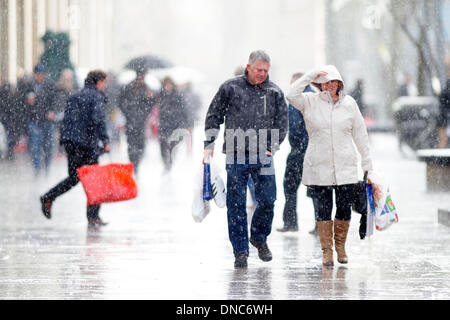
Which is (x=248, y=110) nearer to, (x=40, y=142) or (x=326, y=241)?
(x=326, y=241)

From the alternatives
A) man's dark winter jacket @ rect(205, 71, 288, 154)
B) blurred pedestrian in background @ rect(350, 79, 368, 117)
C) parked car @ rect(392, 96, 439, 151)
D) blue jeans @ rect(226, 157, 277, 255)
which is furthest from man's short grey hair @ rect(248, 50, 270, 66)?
parked car @ rect(392, 96, 439, 151)

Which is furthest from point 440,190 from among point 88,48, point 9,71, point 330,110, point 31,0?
point 88,48

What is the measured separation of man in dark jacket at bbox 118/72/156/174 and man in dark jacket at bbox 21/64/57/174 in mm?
1697

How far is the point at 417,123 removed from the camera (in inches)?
1002

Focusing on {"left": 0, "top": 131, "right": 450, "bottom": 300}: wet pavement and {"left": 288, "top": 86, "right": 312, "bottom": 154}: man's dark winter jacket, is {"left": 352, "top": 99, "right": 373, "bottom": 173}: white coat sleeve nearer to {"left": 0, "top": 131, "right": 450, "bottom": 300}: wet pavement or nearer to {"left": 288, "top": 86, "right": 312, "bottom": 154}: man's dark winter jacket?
{"left": 0, "top": 131, "right": 450, "bottom": 300}: wet pavement

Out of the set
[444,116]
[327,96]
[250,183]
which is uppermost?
[327,96]

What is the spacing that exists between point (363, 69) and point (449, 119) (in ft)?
107

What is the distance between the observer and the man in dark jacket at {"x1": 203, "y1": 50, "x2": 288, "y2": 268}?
884 cm

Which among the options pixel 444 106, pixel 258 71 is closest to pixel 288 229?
pixel 258 71

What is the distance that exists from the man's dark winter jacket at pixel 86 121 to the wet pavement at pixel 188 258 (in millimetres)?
943

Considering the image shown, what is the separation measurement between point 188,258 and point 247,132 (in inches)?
54.3

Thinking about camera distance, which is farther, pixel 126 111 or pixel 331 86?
pixel 126 111

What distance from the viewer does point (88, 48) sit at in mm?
52344

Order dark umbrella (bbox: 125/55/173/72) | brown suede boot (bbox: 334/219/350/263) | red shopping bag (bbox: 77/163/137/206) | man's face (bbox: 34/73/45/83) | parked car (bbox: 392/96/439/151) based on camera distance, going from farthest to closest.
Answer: dark umbrella (bbox: 125/55/173/72) → parked car (bbox: 392/96/439/151) → man's face (bbox: 34/73/45/83) → red shopping bag (bbox: 77/163/137/206) → brown suede boot (bbox: 334/219/350/263)
